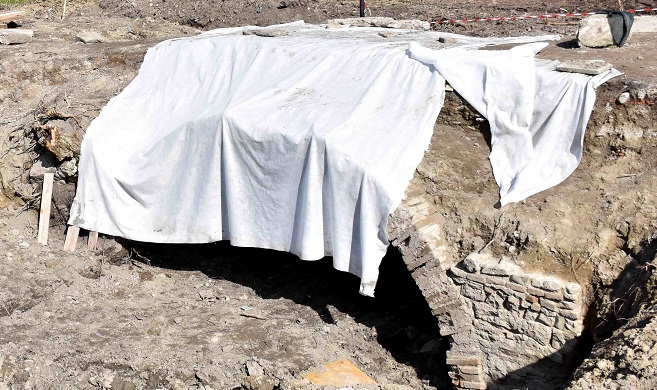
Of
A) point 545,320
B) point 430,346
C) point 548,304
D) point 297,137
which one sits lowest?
point 430,346

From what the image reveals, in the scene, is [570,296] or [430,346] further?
[430,346]

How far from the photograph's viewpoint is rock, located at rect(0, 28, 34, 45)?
32.5 ft

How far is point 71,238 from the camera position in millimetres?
7789

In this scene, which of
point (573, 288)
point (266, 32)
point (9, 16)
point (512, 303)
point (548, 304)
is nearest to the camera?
point (573, 288)

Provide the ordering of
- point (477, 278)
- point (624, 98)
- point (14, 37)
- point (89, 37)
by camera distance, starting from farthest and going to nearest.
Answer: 1. point (89, 37)
2. point (14, 37)
3. point (624, 98)
4. point (477, 278)

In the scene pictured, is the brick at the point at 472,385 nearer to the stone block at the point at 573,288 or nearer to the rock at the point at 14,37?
the stone block at the point at 573,288

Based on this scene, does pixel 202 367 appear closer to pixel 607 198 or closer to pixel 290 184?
pixel 290 184

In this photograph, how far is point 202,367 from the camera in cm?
595

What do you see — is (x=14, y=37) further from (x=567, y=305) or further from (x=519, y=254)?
(x=567, y=305)

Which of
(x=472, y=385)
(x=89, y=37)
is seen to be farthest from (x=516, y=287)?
(x=89, y=37)

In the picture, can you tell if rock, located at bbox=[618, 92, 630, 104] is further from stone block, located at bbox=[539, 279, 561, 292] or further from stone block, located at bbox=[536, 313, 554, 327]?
stone block, located at bbox=[536, 313, 554, 327]

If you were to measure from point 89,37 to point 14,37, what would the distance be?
3.18 feet

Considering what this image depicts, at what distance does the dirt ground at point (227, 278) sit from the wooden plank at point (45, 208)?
11 cm

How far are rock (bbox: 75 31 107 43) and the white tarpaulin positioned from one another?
2.11 m
